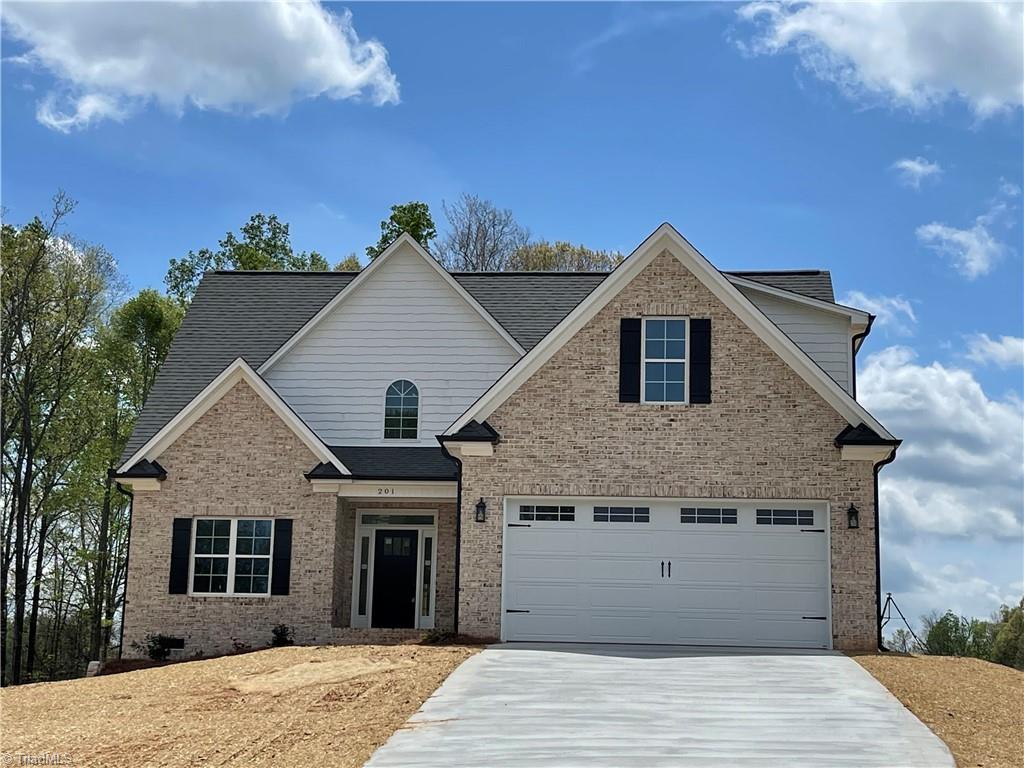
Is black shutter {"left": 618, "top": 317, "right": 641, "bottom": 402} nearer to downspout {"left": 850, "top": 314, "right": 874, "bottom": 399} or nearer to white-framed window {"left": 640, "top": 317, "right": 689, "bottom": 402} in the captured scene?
white-framed window {"left": 640, "top": 317, "right": 689, "bottom": 402}

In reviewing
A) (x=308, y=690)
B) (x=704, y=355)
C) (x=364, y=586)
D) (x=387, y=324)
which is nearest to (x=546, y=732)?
(x=308, y=690)

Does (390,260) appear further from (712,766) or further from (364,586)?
(712,766)

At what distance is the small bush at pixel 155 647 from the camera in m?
21.9

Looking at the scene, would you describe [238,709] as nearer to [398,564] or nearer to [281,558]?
[281,558]

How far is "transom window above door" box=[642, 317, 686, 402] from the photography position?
2059 centimetres

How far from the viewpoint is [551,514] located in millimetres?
20531

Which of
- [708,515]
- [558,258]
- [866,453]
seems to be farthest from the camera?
[558,258]

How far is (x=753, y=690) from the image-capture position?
1493 centimetres

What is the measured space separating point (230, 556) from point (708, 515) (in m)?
9.02

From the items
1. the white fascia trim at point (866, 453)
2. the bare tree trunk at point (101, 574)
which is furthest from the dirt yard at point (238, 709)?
the bare tree trunk at point (101, 574)

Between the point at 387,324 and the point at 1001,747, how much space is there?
16.1m

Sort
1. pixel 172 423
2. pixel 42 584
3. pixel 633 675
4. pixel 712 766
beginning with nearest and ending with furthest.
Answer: pixel 712 766 → pixel 633 675 → pixel 172 423 → pixel 42 584

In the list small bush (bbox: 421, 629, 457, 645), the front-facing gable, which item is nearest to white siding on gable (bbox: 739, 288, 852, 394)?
the front-facing gable

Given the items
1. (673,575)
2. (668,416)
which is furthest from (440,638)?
(668,416)
